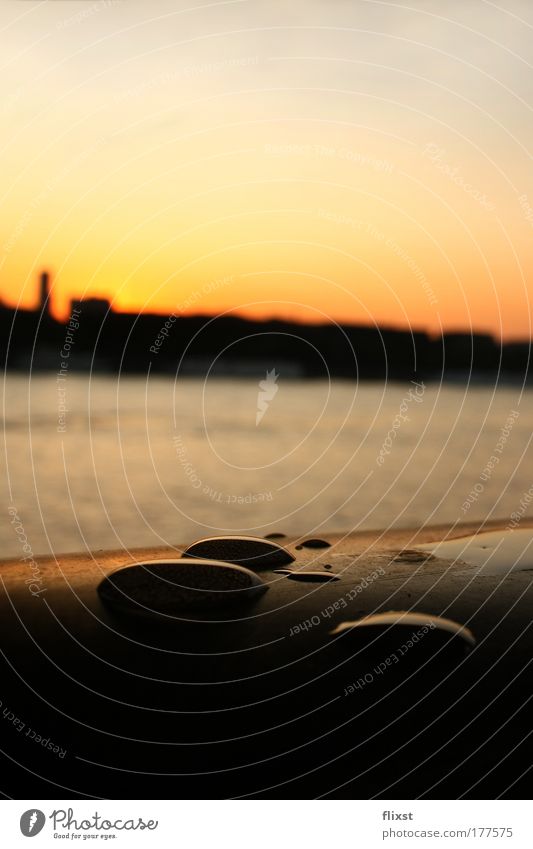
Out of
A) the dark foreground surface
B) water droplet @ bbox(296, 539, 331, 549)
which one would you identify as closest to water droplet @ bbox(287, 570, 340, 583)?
the dark foreground surface

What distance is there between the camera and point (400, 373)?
17906 millimetres

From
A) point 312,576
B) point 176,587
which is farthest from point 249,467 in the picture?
point 176,587

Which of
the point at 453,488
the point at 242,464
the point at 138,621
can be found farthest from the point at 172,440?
the point at 138,621

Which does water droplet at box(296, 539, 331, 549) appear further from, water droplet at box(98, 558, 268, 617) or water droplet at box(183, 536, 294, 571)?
water droplet at box(98, 558, 268, 617)

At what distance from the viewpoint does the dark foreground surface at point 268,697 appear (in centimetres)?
243

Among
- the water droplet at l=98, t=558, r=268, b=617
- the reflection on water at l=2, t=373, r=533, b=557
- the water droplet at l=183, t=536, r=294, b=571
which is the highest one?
the reflection on water at l=2, t=373, r=533, b=557

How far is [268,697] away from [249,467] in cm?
560

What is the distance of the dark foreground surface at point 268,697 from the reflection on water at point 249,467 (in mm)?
1447

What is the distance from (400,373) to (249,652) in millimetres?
15245

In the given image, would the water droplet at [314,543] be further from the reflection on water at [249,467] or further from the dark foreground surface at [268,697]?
the dark foreground surface at [268,697]

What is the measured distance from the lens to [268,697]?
8.96ft

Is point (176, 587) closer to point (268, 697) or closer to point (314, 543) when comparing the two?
point (268, 697)

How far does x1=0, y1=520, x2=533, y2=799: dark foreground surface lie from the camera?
2434 millimetres

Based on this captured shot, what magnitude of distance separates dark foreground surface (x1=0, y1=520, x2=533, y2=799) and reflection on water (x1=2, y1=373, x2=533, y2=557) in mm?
1447
